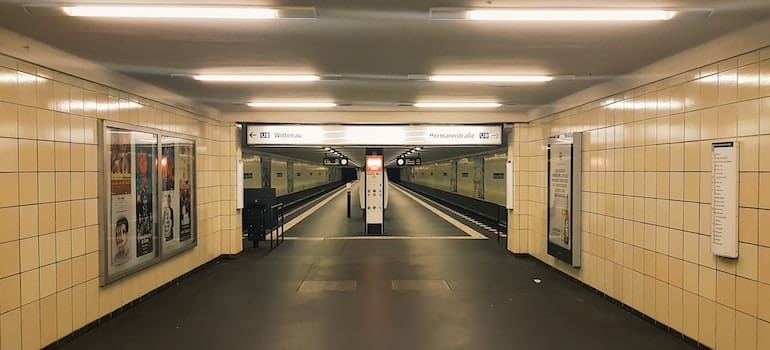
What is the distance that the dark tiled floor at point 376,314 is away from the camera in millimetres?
4742

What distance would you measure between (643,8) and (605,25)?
0.47 m

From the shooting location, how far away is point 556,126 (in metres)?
8.01

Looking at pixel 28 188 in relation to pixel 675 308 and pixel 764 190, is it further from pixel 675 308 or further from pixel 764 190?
pixel 675 308

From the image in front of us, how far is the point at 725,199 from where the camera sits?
13.7 ft

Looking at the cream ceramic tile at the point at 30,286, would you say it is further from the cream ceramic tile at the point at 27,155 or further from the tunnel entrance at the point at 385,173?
the tunnel entrance at the point at 385,173

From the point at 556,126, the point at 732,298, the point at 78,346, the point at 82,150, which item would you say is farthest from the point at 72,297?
the point at 556,126

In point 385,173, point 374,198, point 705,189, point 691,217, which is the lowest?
point 374,198

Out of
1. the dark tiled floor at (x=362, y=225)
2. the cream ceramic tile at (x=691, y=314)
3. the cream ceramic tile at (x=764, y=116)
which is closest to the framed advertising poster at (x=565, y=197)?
the cream ceramic tile at (x=691, y=314)

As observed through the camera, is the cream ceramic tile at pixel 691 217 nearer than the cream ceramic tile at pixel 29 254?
No

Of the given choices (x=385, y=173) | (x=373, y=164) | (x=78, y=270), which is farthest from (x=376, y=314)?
(x=385, y=173)

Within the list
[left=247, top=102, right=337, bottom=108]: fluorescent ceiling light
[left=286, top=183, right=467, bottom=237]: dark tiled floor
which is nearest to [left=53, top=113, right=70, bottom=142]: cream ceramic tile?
[left=247, top=102, right=337, bottom=108]: fluorescent ceiling light

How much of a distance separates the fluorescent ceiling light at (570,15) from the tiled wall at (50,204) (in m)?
3.89

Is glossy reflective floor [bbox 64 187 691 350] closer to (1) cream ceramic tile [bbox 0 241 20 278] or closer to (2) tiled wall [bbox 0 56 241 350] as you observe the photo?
(2) tiled wall [bbox 0 56 241 350]

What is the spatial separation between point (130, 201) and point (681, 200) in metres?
6.20
